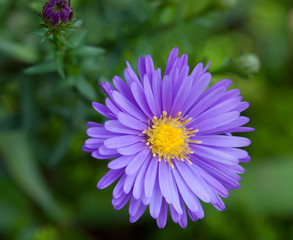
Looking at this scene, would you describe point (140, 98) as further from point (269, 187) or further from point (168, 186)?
point (269, 187)

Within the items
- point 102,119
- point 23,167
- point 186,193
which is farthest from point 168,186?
point 23,167

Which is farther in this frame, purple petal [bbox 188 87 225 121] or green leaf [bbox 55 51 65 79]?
green leaf [bbox 55 51 65 79]

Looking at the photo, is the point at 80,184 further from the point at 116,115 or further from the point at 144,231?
the point at 116,115

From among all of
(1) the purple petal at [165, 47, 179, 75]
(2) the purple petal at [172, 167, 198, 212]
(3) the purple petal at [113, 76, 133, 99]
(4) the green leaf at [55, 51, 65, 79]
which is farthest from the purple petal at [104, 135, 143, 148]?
(4) the green leaf at [55, 51, 65, 79]

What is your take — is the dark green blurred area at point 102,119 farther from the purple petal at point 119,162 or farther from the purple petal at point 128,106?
the purple petal at point 119,162

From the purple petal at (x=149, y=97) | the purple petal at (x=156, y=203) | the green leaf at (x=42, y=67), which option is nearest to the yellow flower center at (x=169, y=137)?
the purple petal at (x=149, y=97)

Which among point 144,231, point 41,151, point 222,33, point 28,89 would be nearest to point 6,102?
point 41,151

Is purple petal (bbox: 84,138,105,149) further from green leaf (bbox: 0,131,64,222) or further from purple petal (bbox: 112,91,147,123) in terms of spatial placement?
green leaf (bbox: 0,131,64,222)
